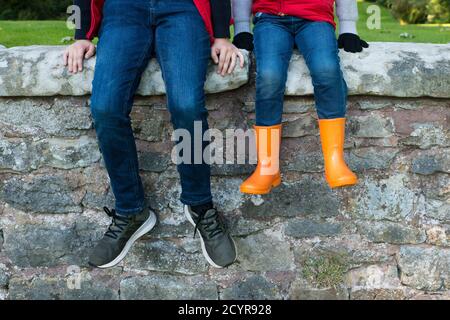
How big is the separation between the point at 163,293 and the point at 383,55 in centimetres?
144

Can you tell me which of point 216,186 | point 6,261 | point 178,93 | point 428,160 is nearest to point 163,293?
point 216,186

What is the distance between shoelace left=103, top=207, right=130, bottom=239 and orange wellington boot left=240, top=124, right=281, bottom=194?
1.74ft

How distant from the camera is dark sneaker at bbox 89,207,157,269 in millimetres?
2320

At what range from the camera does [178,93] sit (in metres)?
2.10

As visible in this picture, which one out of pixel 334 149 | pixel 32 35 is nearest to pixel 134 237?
pixel 334 149

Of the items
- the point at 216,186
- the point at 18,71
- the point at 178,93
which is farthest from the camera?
the point at 216,186

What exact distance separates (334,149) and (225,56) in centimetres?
58

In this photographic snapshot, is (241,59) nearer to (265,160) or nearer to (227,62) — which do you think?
(227,62)

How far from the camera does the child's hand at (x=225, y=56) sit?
2.22 m

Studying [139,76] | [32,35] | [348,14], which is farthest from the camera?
[32,35]

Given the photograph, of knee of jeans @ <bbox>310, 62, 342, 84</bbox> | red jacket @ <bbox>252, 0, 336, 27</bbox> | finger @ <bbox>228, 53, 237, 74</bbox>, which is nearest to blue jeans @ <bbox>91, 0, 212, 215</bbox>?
finger @ <bbox>228, 53, 237, 74</bbox>

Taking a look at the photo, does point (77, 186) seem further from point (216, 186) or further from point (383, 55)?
point (383, 55)

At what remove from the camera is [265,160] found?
2244mm

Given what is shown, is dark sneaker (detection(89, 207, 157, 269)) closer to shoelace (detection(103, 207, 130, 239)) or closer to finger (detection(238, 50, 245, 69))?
shoelace (detection(103, 207, 130, 239))
